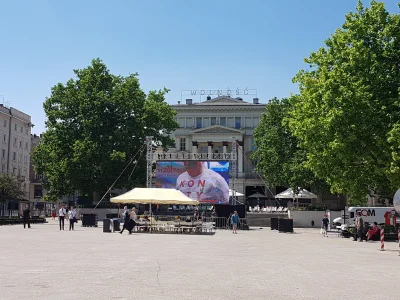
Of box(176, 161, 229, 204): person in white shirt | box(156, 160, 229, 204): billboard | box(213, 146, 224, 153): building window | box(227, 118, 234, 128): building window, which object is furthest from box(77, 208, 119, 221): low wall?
box(227, 118, 234, 128): building window

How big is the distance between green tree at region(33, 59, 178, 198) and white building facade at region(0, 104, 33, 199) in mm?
23588

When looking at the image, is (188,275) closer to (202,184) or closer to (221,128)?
(202,184)

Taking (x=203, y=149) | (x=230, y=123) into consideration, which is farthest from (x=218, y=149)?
(x=230, y=123)

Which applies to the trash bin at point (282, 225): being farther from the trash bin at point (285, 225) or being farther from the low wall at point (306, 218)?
the low wall at point (306, 218)

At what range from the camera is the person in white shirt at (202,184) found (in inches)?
1745

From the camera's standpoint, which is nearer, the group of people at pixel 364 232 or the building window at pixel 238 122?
the group of people at pixel 364 232

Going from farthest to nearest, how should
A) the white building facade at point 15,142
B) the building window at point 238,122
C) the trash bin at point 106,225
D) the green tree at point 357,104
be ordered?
the building window at point 238,122
the white building facade at point 15,142
the trash bin at point 106,225
the green tree at point 357,104

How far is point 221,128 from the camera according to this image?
8419cm

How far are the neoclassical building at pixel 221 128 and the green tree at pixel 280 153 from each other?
804 inches

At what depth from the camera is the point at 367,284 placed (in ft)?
42.6

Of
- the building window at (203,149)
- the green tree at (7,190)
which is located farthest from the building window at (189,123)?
the green tree at (7,190)

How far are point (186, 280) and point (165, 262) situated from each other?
416 cm

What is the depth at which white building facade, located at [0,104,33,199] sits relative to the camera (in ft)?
277

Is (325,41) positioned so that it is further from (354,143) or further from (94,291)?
(94,291)
